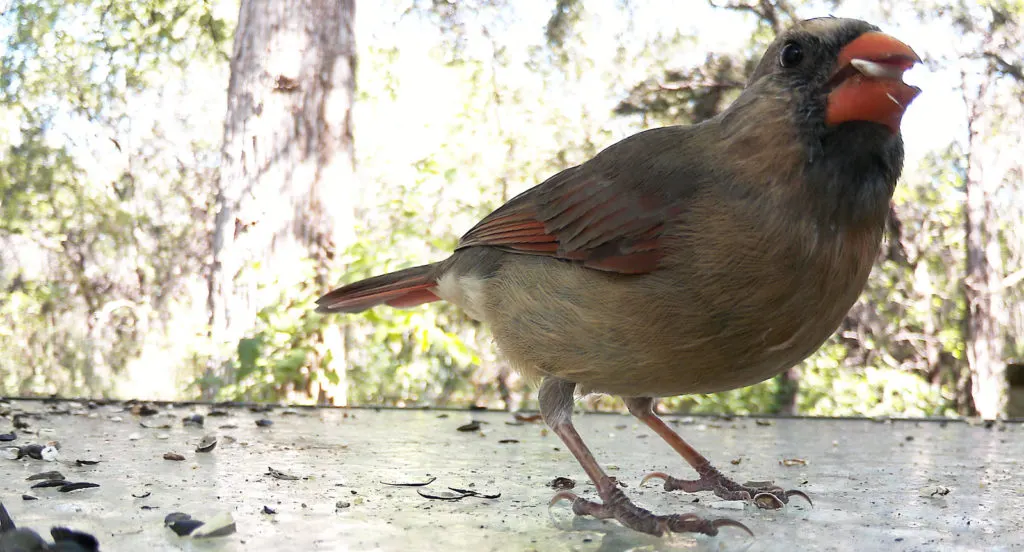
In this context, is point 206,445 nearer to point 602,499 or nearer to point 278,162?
point 602,499

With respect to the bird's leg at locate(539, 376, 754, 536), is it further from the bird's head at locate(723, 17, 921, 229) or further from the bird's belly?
the bird's head at locate(723, 17, 921, 229)

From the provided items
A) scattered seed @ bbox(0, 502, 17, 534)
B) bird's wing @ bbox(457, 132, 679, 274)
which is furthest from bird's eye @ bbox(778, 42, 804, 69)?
scattered seed @ bbox(0, 502, 17, 534)

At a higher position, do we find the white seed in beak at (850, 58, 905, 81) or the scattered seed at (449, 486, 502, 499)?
the white seed in beak at (850, 58, 905, 81)

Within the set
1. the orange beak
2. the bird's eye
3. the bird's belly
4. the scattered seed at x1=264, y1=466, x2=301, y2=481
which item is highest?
the bird's eye

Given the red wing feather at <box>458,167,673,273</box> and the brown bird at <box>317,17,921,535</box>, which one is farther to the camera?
the red wing feather at <box>458,167,673,273</box>

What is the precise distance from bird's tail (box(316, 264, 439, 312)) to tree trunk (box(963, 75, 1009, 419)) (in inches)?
331

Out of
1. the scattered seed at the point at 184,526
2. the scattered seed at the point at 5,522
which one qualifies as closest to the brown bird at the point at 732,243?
the scattered seed at the point at 184,526

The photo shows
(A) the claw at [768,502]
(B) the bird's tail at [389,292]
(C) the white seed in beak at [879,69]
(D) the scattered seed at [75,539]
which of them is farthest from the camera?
(B) the bird's tail at [389,292]

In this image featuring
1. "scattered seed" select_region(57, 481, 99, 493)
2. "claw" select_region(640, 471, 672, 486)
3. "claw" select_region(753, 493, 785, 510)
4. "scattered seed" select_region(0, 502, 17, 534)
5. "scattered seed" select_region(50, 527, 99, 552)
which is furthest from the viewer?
"claw" select_region(640, 471, 672, 486)

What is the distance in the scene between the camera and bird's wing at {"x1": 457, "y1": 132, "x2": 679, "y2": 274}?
80.8 inches

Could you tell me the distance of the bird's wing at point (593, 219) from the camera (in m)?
2.05

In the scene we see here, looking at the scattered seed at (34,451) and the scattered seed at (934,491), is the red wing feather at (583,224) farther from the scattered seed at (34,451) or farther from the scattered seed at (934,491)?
the scattered seed at (34,451)

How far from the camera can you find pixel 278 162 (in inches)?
222

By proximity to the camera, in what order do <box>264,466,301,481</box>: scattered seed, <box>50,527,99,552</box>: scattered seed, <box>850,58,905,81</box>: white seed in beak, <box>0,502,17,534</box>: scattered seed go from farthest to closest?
1. <box>264,466,301,481</box>: scattered seed
2. <box>850,58,905,81</box>: white seed in beak
3. <box>0,502,17,534</box>: scattered seed
4. <box>50,527,99,552</box>: scattered seed
